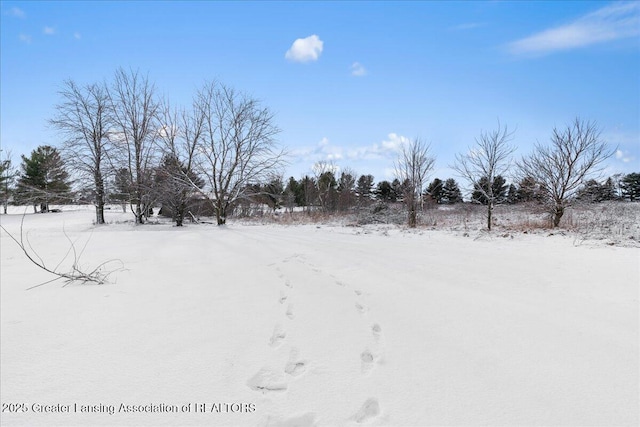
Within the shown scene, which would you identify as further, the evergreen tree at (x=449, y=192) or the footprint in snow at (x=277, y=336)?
the evergreen tree at (x=449, y=192)

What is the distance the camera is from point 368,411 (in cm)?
156

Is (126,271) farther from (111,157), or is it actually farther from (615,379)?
(111,157)

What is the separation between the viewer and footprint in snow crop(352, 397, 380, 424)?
1499mm

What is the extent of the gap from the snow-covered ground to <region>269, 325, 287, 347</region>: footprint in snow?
15 millimetres

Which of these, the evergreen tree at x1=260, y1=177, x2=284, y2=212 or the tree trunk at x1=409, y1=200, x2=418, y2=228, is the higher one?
the evergreen tree at x1=260, y1=177, x2=284, y2=212

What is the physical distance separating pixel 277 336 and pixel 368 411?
976mm

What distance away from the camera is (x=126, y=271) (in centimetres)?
432

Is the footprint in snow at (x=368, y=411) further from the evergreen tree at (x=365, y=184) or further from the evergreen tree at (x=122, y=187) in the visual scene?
the evergreen tree at (x=365, y=184)

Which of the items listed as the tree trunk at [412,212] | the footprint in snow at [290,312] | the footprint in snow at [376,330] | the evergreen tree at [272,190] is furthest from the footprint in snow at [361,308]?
the evergreen tree at [272,190]

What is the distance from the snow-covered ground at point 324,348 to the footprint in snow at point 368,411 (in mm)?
14

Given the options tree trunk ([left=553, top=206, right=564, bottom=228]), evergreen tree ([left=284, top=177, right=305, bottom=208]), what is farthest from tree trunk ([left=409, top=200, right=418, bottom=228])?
evergreen tree ([left=284, top=177, right=305, bottom=208])

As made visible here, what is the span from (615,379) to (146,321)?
3.18 metres

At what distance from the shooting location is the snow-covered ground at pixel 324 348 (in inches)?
62.0

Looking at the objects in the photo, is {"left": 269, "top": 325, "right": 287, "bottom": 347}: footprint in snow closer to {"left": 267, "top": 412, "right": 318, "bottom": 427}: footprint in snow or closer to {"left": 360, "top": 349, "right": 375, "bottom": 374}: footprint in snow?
{"left": 360, "top": 349, "right": 375, "bottom": 374}: footprint in snow
